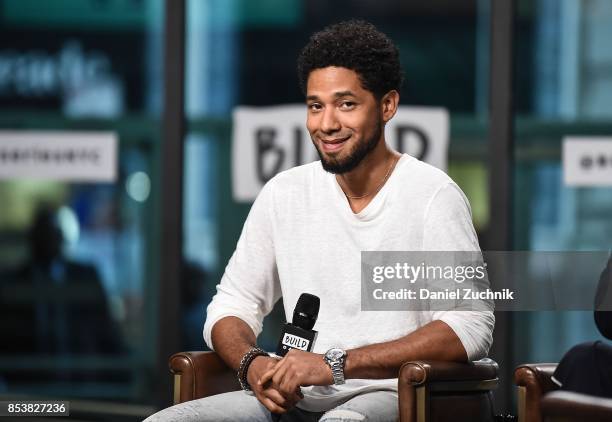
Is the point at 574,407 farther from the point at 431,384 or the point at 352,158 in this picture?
the point at 352,158

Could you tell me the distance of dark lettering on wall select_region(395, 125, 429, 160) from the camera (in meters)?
4.84

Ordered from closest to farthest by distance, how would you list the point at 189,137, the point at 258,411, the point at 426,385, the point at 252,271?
the point at 426,385 < the point at 258,411 < the point at 252,271 < the point at 189,137

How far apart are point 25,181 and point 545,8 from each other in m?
2.80

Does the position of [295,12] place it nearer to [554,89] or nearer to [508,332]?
[554,89]

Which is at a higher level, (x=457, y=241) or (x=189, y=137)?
(x=189, y=137)

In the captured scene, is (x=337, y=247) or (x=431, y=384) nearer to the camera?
(x=431, y=384)

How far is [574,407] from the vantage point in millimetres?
2756

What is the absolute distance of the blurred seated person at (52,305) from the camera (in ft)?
19.6

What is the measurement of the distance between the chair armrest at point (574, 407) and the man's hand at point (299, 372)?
588mm

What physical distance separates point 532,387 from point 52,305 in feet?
11.9

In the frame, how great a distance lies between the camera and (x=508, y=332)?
4820 mm

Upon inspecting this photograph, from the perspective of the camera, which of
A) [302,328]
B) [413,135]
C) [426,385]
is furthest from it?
[413,135]

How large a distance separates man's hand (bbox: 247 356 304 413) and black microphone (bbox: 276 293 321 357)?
50 millimetres

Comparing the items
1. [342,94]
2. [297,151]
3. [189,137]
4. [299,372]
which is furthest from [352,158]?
[189,137]
